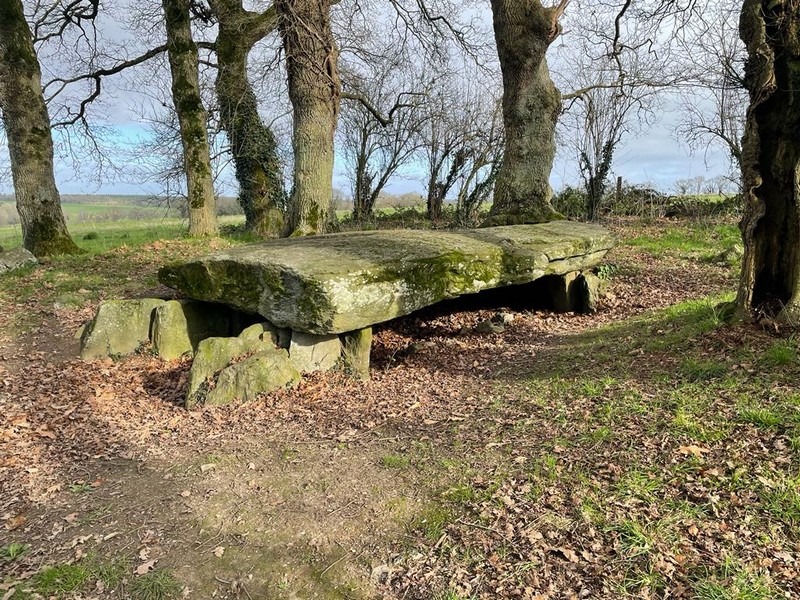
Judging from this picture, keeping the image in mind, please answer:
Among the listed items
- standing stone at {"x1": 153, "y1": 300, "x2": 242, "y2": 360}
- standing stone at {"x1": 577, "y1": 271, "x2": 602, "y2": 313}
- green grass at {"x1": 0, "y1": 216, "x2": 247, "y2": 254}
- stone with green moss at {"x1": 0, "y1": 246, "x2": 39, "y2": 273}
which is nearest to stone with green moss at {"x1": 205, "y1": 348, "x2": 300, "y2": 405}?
standing stone at {"x1": 153, "y1": 300, "x2": 242, "y2": 360}

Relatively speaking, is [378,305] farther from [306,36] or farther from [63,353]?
[306,36]

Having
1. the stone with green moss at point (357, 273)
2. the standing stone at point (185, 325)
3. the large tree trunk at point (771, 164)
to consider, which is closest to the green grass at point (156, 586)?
the stone with green moss at point (357, 273)

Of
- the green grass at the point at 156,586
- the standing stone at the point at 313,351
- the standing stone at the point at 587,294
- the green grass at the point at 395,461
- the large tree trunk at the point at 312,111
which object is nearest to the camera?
the green grass at the point at 156,586

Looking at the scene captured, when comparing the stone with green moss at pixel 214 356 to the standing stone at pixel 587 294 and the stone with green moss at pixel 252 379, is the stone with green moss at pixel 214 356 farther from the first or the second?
the standing stone at pixel 587 294

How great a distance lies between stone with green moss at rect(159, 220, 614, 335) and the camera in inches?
209

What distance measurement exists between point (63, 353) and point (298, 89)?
17.7 ft

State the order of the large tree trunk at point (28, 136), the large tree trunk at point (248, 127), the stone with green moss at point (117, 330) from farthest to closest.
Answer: the large tree trunk at point (248, 127) → the large tree trunk at point (28, 136) → the stone with green moss at point (117, 330)

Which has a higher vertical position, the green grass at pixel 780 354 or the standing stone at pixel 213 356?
the green grass at pixel 780 354

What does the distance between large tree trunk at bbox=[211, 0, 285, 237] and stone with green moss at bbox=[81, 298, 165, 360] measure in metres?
7.32

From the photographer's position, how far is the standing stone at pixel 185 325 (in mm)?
6336

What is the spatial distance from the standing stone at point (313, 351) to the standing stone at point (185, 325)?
5.07ft

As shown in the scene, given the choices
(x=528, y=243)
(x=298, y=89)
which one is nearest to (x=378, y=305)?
(x=528, y=243)

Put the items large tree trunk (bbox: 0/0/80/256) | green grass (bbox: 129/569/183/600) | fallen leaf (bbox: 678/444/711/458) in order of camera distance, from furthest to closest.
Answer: large tree trunk (bbox: 0/0/80/256)
fallen leaf (bbox: 678/444/711/458)
green grass (bbox: 129/569/183/600)

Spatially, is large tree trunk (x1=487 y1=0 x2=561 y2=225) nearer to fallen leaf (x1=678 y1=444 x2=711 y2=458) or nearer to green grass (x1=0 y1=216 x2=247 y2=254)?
fallen leaf (x1=678 y1=444 x2=711 y2=458)
